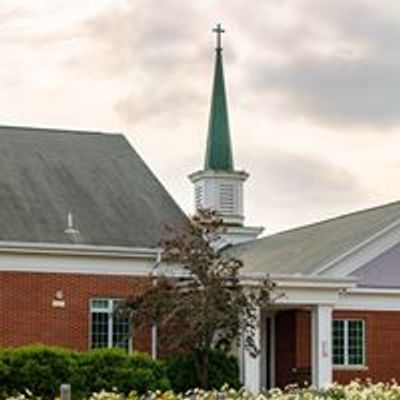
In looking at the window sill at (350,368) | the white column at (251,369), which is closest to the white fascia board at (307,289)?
the white column at (251,369)

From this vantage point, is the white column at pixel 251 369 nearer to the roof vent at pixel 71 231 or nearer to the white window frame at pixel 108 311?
the white window frame at pixel 108 311

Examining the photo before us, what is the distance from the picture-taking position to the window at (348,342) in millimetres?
37219

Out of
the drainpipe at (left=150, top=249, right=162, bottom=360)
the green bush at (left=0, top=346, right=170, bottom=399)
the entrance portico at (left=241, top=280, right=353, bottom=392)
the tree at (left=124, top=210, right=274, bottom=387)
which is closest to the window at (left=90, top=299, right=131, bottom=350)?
the drainpipe at (left=150, top=249, right=162, bottom=360)

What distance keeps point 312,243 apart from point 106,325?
26.1 ft

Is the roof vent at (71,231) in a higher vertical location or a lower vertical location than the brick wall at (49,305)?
higher

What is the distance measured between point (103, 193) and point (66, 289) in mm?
4404

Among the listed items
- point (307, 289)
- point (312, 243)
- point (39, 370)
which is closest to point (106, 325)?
point (39, 370)

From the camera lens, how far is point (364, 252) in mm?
37500

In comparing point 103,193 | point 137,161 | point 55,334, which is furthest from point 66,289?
point 137,161

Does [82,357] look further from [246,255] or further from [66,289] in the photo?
[246,255]

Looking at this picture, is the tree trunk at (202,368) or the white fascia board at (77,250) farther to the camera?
the white fascia board at (77,250)

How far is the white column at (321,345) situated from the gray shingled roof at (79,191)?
475 cm

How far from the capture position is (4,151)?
126 ft

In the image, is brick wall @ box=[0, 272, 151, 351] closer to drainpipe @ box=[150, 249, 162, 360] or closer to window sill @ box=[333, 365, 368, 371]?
drainpipe @ box=[150, 249, 162, 360]
